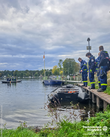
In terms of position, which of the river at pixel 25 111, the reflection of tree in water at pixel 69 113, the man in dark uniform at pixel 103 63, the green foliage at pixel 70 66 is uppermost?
the green foliage at pixel 70 66

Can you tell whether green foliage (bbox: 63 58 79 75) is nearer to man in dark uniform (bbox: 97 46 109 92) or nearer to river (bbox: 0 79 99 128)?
river (bbox: 0 79 99 128)

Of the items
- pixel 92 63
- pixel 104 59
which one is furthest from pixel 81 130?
pixel 92 63

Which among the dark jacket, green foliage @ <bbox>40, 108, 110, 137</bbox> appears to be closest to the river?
green foliage @ <bbox>40, 108, 110, 137</bbox>

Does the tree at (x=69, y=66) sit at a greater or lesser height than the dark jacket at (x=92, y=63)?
greater

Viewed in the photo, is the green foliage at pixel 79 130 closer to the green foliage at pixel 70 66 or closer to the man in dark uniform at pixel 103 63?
the man in dark uniform at pixel 103 63

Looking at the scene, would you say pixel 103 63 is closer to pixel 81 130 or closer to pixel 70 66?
pixel 81 130

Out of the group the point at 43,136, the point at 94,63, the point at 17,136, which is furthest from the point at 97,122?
the point at 94,63

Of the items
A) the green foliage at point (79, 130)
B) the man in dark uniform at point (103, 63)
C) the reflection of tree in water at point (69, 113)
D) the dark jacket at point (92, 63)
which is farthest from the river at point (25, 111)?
the dark jacket at point (92, 63)

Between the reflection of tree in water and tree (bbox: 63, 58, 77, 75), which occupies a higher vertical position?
tree (bbox: 63, 58, 77, 75)

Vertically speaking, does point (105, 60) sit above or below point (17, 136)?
above

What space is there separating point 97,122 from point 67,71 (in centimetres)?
7204

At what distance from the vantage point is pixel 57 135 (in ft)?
13.6

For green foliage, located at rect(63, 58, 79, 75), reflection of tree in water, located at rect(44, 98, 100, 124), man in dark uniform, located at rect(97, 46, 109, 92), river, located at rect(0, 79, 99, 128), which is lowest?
river, located at rect(0, 79, 99, 128)

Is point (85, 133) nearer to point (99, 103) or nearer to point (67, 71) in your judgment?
point (99, 103)
